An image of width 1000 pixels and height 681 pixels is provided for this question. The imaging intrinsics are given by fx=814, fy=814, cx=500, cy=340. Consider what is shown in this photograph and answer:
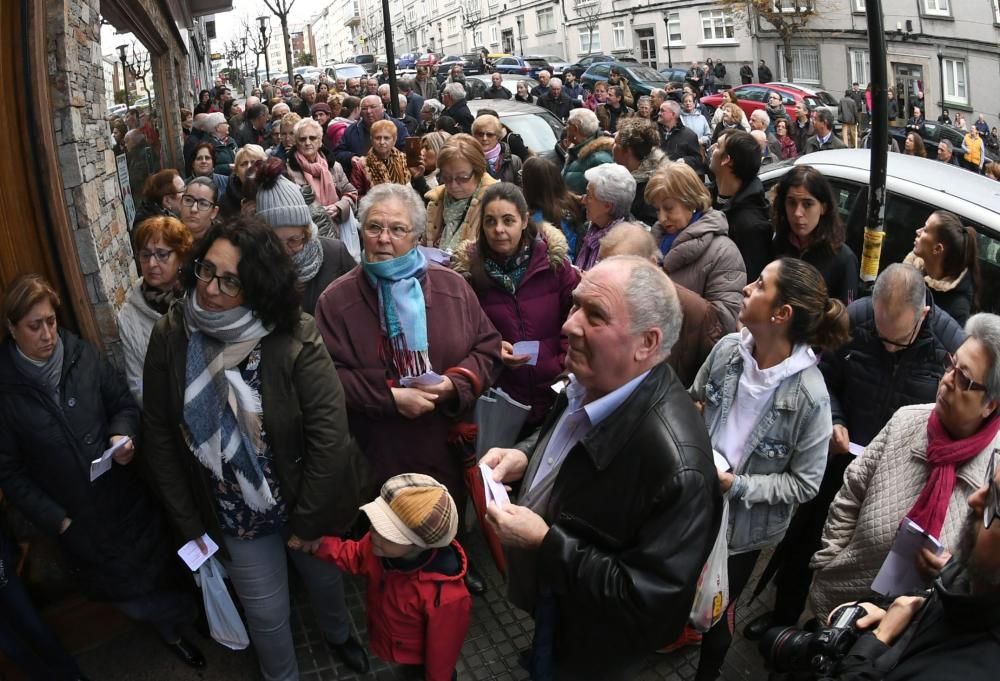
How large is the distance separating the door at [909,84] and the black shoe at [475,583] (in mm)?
32642

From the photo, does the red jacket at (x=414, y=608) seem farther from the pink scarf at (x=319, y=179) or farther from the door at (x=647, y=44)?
the door at (x=647, y=44)

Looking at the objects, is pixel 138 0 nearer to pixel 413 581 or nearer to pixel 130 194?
pixel 130 194

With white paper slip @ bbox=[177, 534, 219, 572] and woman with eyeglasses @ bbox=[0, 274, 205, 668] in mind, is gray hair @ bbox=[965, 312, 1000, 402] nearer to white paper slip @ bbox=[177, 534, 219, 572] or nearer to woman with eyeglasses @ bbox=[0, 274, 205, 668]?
white paper slip @ bbox=[177, 534, 219, 572]

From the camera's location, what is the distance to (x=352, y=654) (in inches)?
144

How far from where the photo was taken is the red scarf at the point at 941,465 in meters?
2.72

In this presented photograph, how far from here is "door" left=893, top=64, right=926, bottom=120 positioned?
31953 mm

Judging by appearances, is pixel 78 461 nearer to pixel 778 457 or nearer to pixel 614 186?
pixel 778 457

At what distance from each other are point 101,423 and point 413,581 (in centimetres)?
150

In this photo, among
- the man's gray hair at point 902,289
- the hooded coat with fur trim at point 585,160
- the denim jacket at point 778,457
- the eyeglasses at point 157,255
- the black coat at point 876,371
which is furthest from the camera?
the hooded coat with fur trim at point 585,160

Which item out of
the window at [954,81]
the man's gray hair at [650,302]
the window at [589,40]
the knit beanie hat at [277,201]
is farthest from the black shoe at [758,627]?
the window at [589,40]

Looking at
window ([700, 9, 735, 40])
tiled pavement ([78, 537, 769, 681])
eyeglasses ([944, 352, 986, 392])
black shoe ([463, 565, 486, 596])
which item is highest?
window ([700, 9, 735, 40])

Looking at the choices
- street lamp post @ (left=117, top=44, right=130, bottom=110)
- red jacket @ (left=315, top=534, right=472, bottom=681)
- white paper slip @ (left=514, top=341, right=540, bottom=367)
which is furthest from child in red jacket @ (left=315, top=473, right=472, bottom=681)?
street lamp post @ (left=117, top=44, right=130, bottom=110)

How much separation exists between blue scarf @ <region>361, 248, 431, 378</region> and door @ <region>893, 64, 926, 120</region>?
32.9m

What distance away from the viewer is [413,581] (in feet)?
9.98
